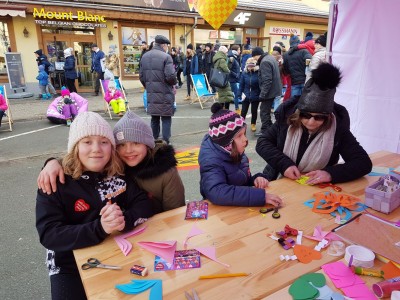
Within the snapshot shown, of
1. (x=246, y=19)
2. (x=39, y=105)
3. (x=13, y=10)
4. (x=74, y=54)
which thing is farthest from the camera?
(x=246, y=19)

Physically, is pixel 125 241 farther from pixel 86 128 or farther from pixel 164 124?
pixel 164 124

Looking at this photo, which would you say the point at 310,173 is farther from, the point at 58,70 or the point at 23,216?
the point at 58,70

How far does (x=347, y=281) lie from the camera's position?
4.03 ft

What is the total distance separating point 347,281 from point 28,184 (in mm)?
4337

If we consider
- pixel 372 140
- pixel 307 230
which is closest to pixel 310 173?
pixel 307 230

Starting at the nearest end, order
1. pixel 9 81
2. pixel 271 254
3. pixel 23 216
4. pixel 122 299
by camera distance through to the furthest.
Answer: pixel 122 299 < pixel 271 254 < pixel 23 216 < pixel 9 81

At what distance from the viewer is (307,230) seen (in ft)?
5.19

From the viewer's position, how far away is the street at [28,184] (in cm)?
254

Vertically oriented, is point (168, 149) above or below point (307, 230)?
above

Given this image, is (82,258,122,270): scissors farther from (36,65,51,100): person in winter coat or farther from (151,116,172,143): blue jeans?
(36,65,51,100): person in winter coat

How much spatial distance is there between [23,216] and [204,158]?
8.53 ft

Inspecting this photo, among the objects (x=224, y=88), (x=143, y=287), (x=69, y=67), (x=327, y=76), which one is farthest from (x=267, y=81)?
(x=69, y=67)

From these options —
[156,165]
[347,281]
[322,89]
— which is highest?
[322,89]

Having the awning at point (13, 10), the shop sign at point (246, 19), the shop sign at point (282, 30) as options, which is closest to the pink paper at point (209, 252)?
the awning at point (13, 10)
